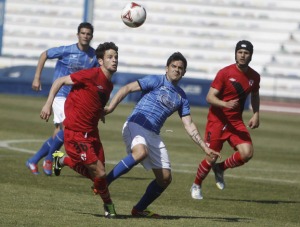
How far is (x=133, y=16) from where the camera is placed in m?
13.0

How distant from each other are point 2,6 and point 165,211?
108ft

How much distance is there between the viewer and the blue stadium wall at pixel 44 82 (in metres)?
39.6

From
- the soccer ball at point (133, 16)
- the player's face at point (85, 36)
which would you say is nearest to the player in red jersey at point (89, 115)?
the soccer ball at point (133, 16)

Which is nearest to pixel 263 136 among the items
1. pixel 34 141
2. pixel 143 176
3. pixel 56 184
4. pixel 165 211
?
pixel 34 141

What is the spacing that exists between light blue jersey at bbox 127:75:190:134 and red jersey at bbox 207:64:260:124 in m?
2.47

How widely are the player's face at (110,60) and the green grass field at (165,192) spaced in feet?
5.33

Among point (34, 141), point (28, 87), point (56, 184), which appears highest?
point (56, 184)

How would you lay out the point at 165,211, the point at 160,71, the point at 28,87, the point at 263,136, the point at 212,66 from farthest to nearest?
the point at 212,66, the point at 160,71, the point at 28,87, the point at 263,136, the point at 165,211

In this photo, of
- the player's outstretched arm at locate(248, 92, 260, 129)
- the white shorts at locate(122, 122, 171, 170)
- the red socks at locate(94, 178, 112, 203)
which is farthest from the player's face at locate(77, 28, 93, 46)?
the red socks at locate(94, 178, 112, 203)

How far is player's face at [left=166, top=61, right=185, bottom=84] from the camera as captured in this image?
10.7 metres

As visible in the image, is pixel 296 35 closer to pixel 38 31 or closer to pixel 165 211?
pixel 38 31

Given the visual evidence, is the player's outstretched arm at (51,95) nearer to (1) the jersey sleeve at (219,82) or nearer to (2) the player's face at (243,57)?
(1) the jersey sleeve at (219,82)

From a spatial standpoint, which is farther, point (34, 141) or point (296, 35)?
point (296, 35)

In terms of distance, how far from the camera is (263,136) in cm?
2734
